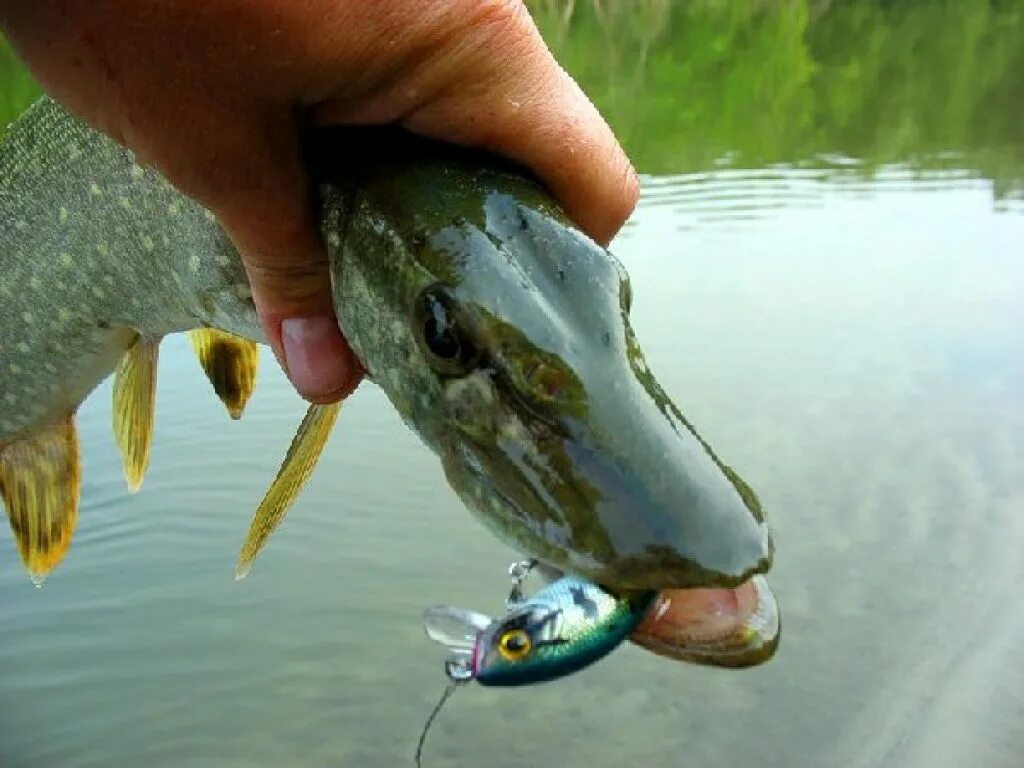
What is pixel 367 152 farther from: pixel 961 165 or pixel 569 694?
pixel 961 165

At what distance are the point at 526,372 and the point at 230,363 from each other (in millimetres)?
1010

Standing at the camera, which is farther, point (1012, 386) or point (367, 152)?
point (1012, 386)

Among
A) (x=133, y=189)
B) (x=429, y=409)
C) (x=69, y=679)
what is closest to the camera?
(x=429, y=409)

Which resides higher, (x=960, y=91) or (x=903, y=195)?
(x=903, y=195)

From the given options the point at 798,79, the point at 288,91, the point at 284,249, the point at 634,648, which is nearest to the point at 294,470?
the point at 284,249

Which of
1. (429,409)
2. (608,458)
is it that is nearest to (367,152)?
(429,409)

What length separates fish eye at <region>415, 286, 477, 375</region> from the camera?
929 mm

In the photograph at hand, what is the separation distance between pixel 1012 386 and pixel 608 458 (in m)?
3.82

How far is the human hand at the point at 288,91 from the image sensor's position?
2.63ft

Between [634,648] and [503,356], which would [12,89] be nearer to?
[634,648]

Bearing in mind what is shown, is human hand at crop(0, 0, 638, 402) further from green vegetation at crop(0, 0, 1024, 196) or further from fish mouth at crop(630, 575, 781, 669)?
green vegetation at crop(0, 0, 1024, 196)

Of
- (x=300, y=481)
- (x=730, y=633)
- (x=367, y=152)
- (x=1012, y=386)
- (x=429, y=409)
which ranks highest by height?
(x=367, y=152)

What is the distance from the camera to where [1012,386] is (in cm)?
419

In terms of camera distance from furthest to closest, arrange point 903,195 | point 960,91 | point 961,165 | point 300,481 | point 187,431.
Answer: point 960,91 < point 961,165 < point 903,195 < point 187,431 < point 300,481
